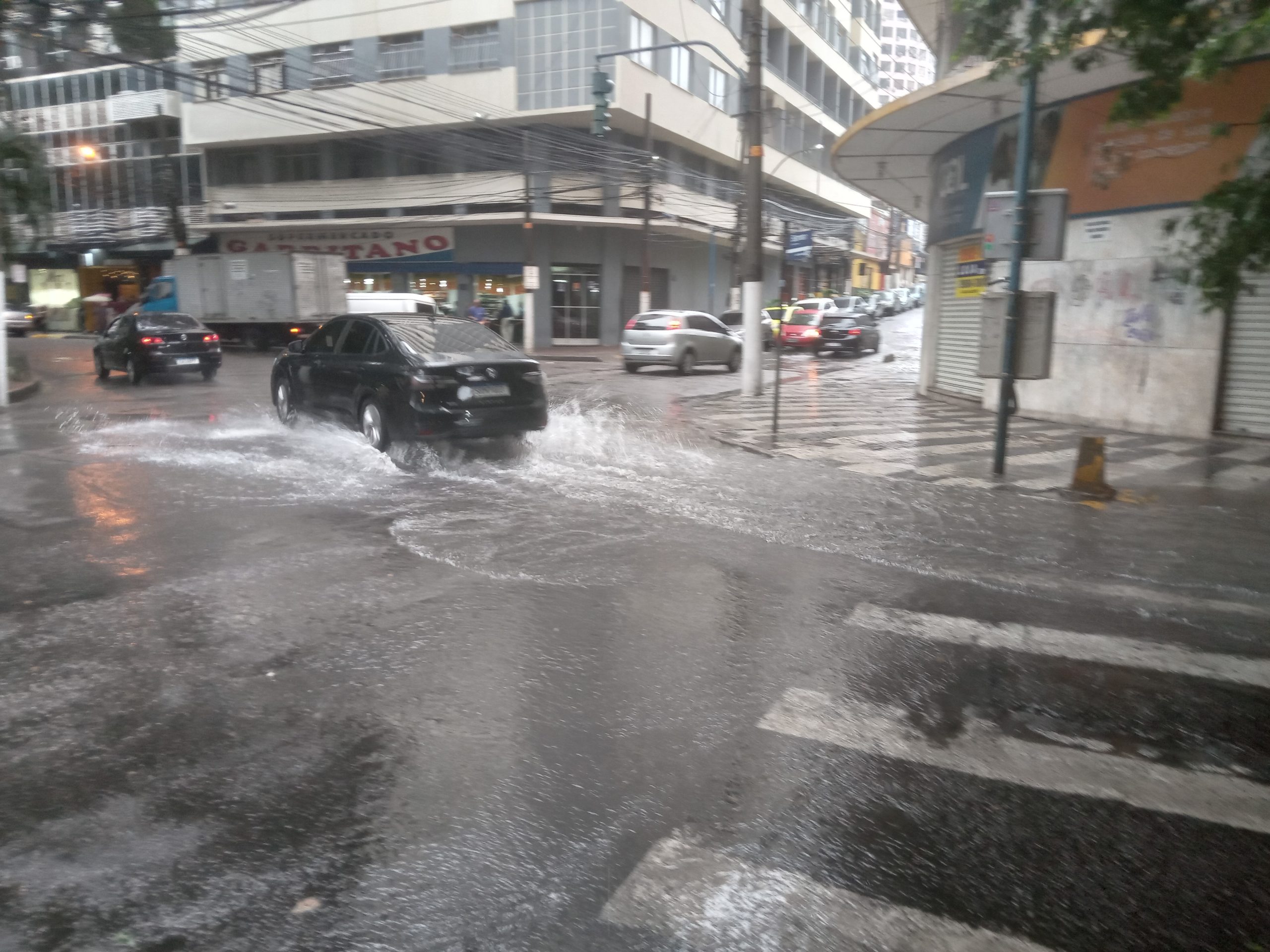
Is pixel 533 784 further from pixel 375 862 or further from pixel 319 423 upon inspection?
pixel 319 423

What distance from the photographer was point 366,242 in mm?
39312

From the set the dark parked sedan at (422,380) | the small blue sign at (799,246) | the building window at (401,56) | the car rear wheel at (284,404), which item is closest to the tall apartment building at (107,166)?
the building window at (401,56)

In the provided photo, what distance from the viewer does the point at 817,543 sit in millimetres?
7426

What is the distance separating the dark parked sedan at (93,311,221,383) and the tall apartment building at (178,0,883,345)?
42.9 feet

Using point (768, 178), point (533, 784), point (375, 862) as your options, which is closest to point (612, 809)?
point (533, 784)

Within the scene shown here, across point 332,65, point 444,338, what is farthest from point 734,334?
point 332,65

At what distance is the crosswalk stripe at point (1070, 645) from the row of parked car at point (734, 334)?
6.37 meters

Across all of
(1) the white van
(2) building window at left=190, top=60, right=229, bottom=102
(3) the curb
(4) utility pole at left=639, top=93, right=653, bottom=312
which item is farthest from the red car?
(2) building window at left=190, top=60, right=229, bottom=102

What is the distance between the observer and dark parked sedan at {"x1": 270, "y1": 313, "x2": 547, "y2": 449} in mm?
9734

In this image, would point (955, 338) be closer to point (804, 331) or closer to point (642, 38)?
point (804, 331)

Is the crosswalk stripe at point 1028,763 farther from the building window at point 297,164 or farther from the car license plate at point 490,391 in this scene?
the building window at point 297,164

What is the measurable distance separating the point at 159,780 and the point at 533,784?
1.43 meters

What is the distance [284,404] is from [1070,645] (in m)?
10.2

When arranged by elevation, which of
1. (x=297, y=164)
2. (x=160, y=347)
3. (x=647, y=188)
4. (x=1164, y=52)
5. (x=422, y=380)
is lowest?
(x=160, y=347)
